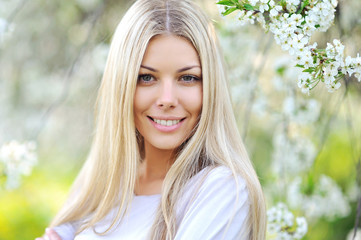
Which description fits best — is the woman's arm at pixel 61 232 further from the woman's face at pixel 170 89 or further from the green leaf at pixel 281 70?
the green leaf at pixel 281 70

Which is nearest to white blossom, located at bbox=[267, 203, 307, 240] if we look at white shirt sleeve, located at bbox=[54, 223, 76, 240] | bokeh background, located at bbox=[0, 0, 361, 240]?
bokeh background, located at bbox=[0, 0, 361, 240]

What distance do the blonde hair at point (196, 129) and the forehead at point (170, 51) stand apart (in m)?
0.02

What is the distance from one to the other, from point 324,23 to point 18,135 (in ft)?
13.5

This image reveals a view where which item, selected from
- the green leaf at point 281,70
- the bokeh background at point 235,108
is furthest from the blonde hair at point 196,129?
the green leaf at point 281,70

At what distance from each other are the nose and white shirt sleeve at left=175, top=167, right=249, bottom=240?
0.26 meters

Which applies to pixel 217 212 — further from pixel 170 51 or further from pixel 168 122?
pixel 170 51

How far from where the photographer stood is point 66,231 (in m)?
2.08

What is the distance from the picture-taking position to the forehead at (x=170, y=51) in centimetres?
170

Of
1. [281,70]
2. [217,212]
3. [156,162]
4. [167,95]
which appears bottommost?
[217,212]

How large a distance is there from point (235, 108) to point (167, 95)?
1160mm

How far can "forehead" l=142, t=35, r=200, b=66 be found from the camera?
1700 millimetres

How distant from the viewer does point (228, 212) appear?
5.11 ft

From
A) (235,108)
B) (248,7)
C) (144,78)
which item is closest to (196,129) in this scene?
(144,78)

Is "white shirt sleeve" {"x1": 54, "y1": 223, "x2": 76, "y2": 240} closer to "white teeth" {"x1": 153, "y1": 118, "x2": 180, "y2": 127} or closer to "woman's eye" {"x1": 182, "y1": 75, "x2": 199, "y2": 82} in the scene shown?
"white teeth" {"x1": 153, "y1": 118, "x2": 180, "y2": 127}
